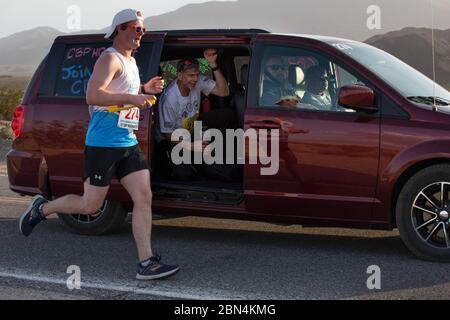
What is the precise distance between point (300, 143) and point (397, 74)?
1148 millimetres

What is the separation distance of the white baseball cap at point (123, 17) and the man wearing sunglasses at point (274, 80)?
1457 mm

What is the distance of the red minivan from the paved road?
1.00 feet

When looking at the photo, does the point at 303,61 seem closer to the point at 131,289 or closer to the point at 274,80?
the point at 274,80

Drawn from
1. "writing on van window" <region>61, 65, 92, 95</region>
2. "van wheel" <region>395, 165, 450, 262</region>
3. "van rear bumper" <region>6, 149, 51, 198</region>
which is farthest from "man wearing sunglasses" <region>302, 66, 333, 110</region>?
"van rear bumper" <region>6, 149, 51, 198</region>

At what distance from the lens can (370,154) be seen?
6402mm

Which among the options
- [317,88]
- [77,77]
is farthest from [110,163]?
[77,77]

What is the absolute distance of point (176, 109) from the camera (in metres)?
7.82

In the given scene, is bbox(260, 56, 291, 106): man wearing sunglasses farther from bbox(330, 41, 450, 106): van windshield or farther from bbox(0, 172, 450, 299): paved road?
bbox(0, 172, 450, 299): paved road

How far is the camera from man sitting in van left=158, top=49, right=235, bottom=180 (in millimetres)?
7727

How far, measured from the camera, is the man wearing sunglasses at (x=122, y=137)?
19.0 feet

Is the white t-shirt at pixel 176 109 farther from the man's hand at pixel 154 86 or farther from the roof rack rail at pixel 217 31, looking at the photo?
the man's hand at pixel 154 86

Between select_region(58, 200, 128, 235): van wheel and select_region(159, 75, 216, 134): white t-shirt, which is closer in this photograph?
select_region(58, 200, 128, 235): van wheel

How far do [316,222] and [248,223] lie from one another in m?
1.82
